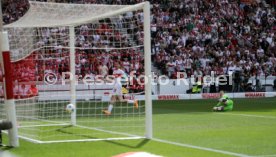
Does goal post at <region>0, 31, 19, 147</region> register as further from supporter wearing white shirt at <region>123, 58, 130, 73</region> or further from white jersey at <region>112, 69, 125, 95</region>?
supporter wearing white shirt at <region>123, 58, 130, 73</region>

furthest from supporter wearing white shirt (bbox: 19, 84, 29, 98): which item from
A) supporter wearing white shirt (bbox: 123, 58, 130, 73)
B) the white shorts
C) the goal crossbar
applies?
supporter wearing white shirt (bbox: 123, 58, 130, 73)

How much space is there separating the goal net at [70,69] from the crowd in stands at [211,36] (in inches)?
412

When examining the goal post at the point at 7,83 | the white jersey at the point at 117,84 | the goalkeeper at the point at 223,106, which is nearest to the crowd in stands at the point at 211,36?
the goalkeeper at the point at 223,106

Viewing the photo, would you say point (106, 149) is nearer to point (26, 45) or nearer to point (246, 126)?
point (26, 45)

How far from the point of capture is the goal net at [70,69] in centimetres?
1227

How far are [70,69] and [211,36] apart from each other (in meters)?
22.0

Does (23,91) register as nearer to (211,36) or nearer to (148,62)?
(148,62)

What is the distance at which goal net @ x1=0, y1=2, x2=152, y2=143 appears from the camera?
12.3 metres

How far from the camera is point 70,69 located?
15.0m

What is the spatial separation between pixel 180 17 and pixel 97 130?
78.3 feet

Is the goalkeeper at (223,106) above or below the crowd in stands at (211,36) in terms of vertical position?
below

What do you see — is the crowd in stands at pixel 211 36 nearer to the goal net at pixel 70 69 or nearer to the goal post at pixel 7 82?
the goal net at pixel 70 69

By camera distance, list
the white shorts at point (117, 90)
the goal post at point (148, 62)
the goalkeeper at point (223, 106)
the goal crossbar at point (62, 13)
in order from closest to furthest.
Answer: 1. the goal post at point (148, 62)
2. the goal crossbar at point (62, 13)
3. the white shorts at point (117, 90)
4. the goalkeeper at point (223, 106)

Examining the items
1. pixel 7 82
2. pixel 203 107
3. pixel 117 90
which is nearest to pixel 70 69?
pixel 117 90
